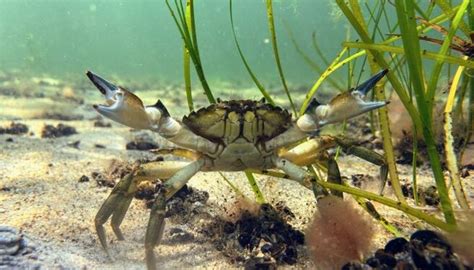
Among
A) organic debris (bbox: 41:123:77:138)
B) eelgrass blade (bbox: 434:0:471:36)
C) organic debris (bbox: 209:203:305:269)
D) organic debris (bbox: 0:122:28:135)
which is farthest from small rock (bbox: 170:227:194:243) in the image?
organic debris (bbox: 0:122:28:135)

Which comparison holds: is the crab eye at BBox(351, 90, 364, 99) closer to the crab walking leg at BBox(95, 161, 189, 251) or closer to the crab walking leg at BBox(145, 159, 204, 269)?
the crab walking leg at BBox(145, 159, 204, 269)

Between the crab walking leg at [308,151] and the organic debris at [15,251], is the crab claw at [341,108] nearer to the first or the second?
the crab walking leg at [308,151]

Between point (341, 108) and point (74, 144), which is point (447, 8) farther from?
point (74, 144)

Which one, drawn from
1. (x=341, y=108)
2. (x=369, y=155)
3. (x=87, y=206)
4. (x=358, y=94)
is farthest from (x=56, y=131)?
(x=358, y=94)

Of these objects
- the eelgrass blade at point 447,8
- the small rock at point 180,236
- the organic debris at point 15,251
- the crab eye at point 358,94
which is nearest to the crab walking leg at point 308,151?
the crab eye at point 358,94

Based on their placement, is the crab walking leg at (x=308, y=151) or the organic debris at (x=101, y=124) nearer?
the crab walking leg at (x=308, y=151)

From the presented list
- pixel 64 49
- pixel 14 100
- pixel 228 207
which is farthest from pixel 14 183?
pixel 64 49
